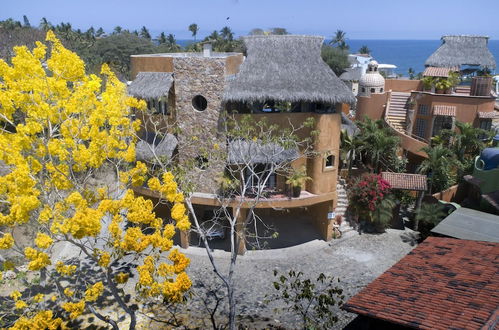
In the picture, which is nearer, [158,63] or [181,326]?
[181,326]

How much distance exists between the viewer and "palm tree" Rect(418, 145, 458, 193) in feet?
83.4

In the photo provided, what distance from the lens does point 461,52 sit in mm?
35625

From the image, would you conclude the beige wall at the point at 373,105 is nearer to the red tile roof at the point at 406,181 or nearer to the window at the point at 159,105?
the red tile roof at the point at 406,181

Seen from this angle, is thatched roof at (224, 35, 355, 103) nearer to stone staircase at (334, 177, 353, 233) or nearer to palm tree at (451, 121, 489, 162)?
stone staircase at (334, 177, 353, 233)

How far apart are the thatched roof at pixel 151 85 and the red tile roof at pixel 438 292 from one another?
543 inches

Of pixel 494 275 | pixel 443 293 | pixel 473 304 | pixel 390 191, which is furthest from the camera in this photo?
pixel 390 191

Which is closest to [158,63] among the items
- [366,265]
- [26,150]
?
[26,150]

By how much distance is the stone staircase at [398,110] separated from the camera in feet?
108

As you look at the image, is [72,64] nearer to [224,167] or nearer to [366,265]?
[224,167]

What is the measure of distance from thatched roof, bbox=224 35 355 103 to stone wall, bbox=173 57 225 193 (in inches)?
36.9

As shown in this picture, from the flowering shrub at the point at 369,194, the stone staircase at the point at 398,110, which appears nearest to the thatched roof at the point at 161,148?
the flowering shrub at the point at 369,194

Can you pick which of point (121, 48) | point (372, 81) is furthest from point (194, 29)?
point (372, 81)

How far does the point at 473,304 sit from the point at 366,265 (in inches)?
407

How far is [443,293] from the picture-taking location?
1175 cm
